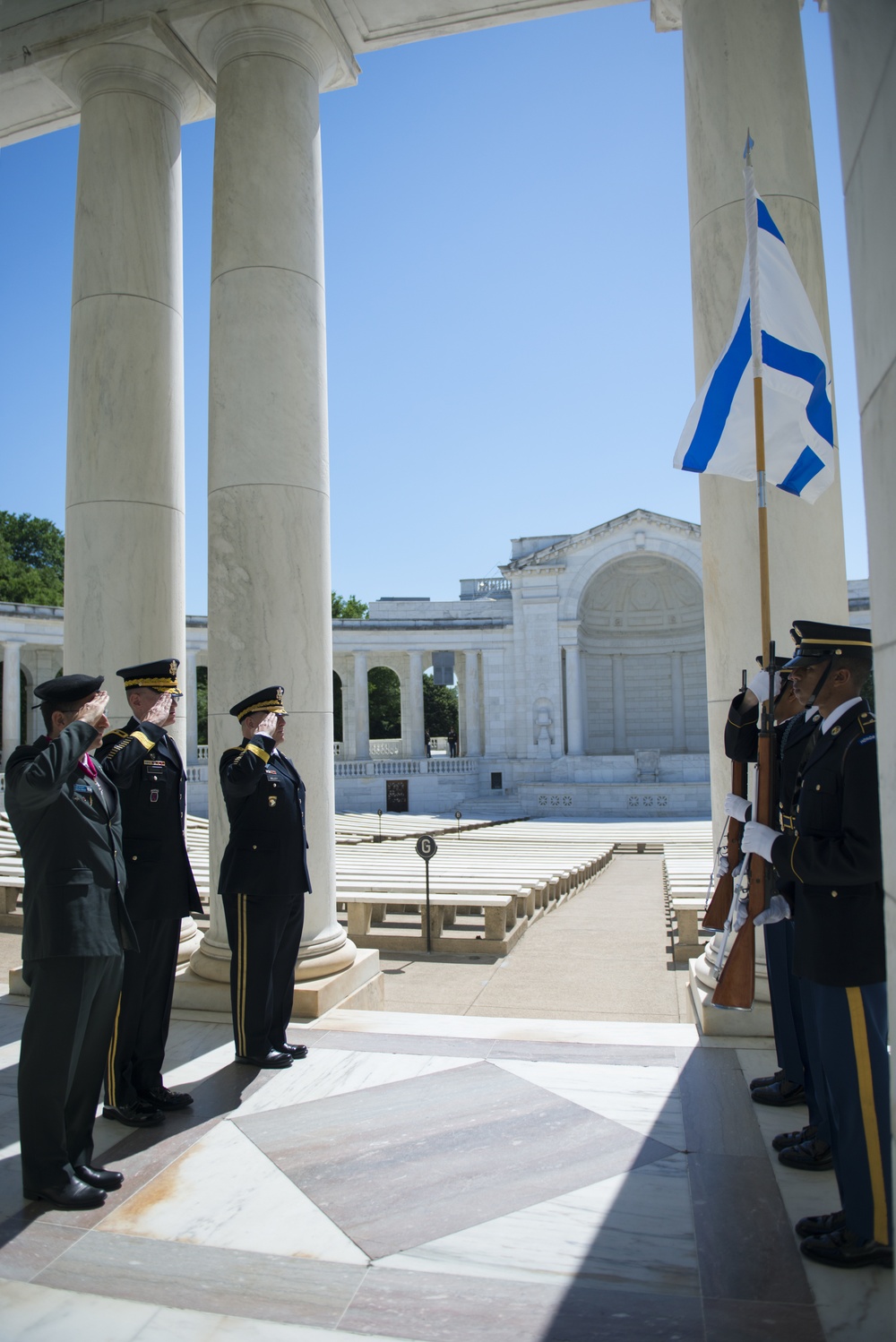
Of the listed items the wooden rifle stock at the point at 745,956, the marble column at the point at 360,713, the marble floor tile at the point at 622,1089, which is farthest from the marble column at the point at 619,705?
the wooden rifle stock at the point at 745,956

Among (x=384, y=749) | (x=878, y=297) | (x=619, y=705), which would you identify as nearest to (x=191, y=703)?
(x=384, y=749)

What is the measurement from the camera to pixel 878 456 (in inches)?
140

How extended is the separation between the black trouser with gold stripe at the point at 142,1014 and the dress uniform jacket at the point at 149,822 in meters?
0.16

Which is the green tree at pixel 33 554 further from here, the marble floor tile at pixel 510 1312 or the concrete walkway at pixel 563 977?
the marble floor tile at pixel 510 1312

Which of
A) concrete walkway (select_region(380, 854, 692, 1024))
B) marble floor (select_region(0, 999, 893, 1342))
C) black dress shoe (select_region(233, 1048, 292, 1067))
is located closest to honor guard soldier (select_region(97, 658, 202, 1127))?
marble floor (select_region(0, 999, 893, 1342))

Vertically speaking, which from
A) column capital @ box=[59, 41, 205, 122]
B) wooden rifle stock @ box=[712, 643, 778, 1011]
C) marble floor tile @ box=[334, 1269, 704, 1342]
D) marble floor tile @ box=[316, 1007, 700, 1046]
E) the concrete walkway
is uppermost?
column capital @ box=[59, 41, 205, 122]

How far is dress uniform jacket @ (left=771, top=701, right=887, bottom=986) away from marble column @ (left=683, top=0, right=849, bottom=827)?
11.3ft

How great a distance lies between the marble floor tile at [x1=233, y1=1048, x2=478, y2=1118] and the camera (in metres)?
7.54

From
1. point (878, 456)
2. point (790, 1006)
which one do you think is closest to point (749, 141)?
point (878, 456)

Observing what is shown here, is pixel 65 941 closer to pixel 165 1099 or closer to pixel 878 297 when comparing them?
pixel 165 1099

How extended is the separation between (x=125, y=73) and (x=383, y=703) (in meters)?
92.4

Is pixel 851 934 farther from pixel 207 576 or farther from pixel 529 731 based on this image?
pixel 529 731

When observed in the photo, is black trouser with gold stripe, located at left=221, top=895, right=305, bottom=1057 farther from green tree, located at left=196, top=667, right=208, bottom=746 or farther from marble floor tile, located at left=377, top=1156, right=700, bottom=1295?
green tree, located at left=196, top=667, right=208, bottom=746

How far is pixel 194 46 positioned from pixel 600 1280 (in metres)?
14.2
